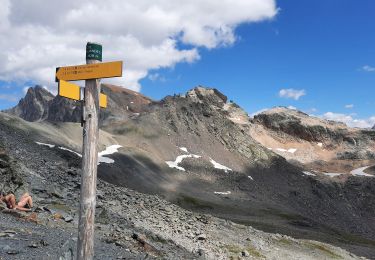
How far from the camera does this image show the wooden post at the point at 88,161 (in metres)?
12.9

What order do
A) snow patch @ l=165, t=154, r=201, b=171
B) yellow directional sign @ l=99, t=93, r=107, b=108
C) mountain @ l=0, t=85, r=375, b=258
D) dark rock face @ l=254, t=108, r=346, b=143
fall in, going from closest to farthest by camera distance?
yellow directional sign @ l=99, t=93, r=107, b=108
mountain @ l=0, t=85, r=375, b=258
snow patch @ l=165, t=154, r=201, b=171
dark rock face @ l=254, t=108, r=346, b=143

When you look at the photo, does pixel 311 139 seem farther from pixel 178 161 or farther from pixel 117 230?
pixel 117 230

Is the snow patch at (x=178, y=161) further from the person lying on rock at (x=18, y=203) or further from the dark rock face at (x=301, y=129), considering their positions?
the dark rock face at (x=301, y=129)

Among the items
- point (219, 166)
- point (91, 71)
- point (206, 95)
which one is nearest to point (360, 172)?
point (206, 95)

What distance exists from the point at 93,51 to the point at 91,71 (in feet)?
2.32

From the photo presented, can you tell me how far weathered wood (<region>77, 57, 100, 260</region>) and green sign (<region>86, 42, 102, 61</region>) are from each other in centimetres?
13

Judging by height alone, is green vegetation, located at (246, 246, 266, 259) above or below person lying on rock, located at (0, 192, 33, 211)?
below

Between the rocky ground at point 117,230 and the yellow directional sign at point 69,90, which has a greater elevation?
the yellow directional sign at point 69,90

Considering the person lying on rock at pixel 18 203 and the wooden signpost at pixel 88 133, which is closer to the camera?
the wooden signpost at pixel 88 133

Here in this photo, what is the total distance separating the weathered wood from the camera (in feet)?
42.5

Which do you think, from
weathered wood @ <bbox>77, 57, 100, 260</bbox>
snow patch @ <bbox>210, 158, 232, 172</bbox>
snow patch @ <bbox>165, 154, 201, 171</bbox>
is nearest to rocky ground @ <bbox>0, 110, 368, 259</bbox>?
weathered wood @ <bbox>77, 57, 100, 260</bbox>

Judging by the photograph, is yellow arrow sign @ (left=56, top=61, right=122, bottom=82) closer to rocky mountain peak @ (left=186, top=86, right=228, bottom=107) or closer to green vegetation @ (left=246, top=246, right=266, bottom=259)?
green vegetation @ (left=246, top=246, right=266, bottom=259)

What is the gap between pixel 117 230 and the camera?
29.4 m

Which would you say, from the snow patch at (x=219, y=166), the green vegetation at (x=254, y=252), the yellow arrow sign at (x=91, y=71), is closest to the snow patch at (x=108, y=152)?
the snow patch at (x=219, y=166)
